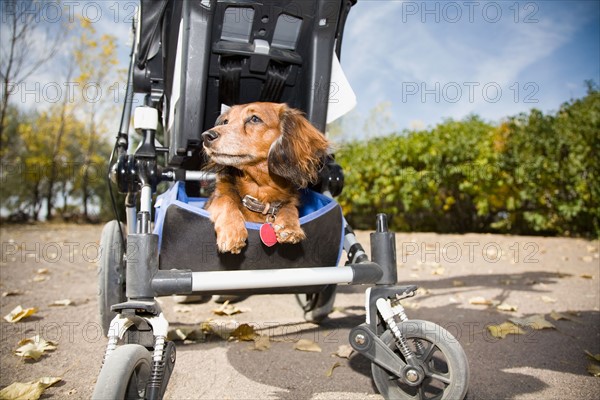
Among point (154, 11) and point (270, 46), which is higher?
point (154, 11)

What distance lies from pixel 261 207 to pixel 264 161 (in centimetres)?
27

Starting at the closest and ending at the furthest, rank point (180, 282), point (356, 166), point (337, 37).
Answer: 1. point (180, 282)
2. point (337, 37)
3. point (356, 166)

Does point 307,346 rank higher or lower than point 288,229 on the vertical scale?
lower

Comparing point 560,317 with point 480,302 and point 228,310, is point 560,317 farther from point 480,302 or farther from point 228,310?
point 228,310

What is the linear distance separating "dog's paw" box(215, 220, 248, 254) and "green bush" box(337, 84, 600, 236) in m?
7.84

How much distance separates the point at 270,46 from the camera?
7.68 feet

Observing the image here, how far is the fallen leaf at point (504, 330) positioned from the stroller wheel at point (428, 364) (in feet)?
4.34

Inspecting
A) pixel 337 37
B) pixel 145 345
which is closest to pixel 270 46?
pixel 337 37

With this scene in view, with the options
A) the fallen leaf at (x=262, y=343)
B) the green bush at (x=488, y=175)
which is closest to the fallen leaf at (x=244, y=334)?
the fallen leaf at (x=262, y=343)

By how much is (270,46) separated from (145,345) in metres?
1.68

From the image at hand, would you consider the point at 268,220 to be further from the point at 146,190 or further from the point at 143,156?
the point at 143,156

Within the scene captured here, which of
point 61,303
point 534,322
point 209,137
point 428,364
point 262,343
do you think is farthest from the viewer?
point 61,303

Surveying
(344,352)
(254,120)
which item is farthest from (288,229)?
(344,352)

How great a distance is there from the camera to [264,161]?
2262 mm
